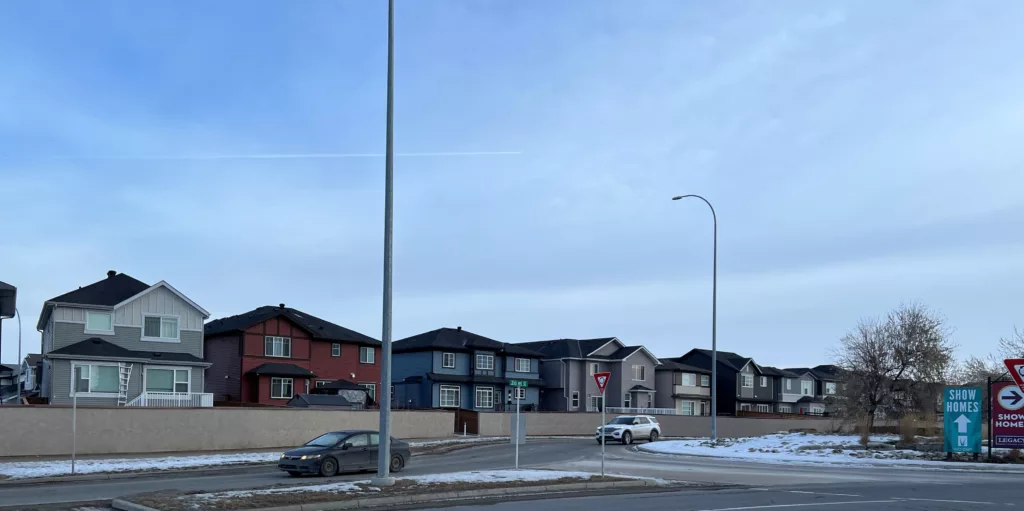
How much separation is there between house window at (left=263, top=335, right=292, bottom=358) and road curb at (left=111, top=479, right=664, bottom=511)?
4145cm

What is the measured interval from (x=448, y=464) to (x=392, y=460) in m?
4.02

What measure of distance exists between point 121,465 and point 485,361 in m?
50.2

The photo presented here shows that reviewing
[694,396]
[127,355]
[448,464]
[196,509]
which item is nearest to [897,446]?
[448,464]

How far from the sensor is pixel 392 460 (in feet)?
91.5

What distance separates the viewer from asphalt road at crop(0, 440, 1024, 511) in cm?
1958

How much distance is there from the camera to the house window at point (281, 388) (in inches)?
2299

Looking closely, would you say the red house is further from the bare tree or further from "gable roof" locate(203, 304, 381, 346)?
the bare tree

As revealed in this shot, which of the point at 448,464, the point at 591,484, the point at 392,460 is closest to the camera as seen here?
the point at 591,484

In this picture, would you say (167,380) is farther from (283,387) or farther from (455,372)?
(455,372)

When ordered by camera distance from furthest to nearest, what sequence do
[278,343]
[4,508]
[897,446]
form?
[278,343] < [897,446] < [4,508]

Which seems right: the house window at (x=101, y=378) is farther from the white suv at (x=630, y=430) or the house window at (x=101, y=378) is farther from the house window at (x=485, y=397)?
the house window at (x=485, y=397)

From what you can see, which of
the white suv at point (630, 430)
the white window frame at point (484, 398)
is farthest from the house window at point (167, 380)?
the white window frame at point (484, 398)

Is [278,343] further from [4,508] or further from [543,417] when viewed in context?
[4,508]

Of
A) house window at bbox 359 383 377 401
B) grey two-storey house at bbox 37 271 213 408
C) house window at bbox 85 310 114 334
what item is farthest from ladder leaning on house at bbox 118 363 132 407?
house window at bbox 359 383 377 401
